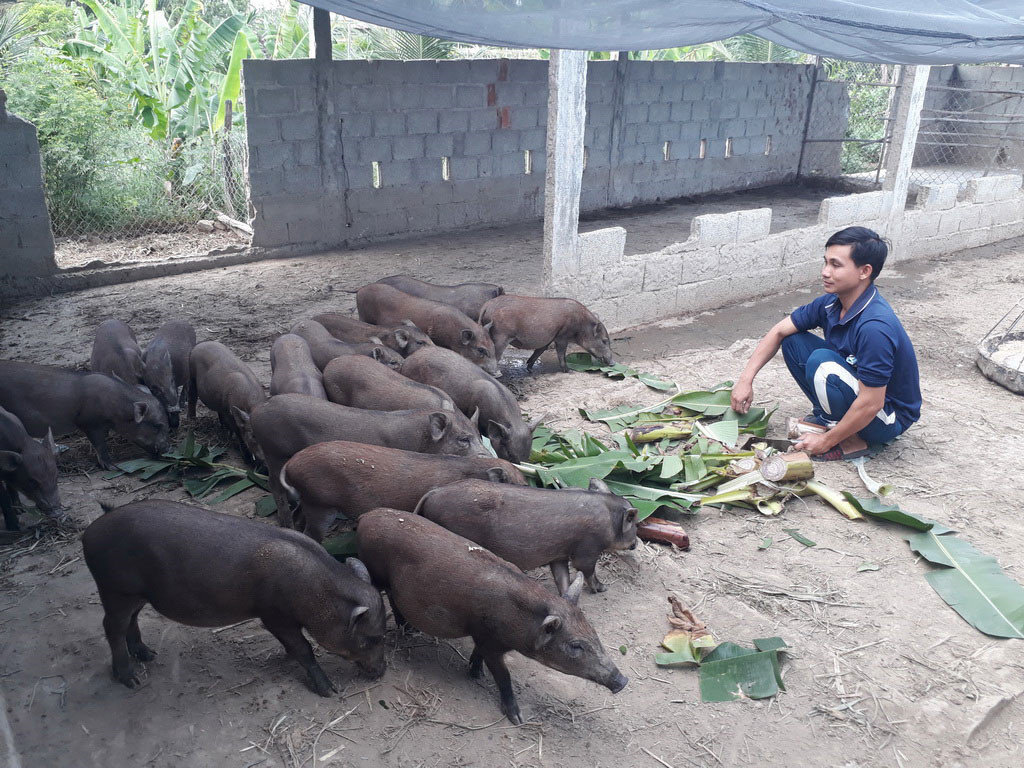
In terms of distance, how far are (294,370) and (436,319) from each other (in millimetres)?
1647

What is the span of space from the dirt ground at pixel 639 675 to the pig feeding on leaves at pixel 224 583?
23 centimetres

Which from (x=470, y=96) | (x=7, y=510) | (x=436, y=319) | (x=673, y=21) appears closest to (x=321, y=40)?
(x=470, y=96)

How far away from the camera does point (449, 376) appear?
5.56 meters

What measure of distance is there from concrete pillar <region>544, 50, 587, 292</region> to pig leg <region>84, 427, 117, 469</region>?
3731 millimetres

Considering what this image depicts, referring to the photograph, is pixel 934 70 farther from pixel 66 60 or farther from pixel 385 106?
pixel 66 60

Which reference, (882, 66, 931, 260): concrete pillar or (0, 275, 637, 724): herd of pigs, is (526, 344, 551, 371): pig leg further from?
(882, 66, 931, 260): concrete pillar

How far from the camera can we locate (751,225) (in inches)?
345

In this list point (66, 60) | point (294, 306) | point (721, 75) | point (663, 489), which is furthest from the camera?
point (721, 75)

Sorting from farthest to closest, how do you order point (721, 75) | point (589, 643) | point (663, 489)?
point (721, 75) → point (663, 489) → point (589, 643)

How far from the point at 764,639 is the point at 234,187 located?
9.76m

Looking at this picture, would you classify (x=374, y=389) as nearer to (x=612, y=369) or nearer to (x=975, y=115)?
(x=612, y=369)

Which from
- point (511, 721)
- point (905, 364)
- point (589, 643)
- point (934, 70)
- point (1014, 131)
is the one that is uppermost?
point (934, 70)

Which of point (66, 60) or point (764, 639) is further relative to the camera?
point (66, 60)

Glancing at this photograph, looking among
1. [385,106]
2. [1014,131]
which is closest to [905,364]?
[385,106]
